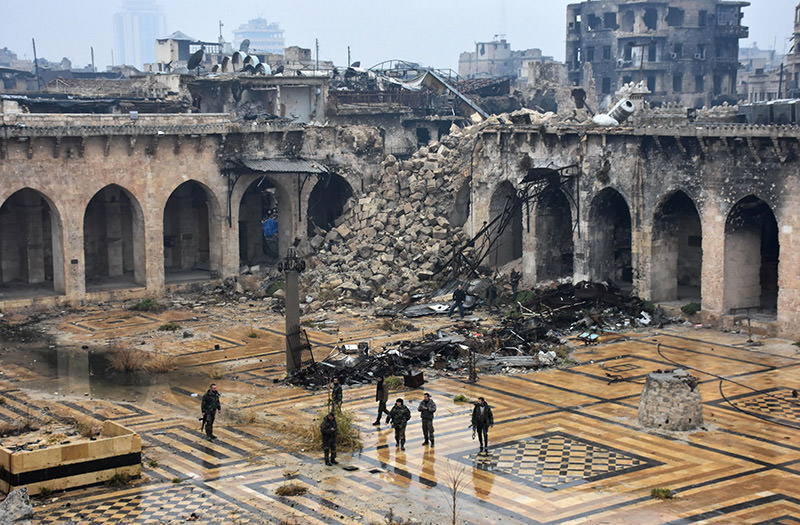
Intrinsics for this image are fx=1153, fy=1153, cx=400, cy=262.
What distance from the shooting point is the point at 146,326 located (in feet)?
121

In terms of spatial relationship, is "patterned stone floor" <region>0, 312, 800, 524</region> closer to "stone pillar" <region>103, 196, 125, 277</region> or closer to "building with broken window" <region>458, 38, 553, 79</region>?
"stone pillar" <region>103, 196, 125, 277</region>

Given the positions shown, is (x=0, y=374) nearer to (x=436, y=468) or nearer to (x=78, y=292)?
(x=78, y=292)

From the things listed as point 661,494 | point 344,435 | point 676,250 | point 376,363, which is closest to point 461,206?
point 676,250

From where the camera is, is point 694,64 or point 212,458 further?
point 694,64

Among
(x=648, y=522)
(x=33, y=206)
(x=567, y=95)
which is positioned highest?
(x=567, y=95)

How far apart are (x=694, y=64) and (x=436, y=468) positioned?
237ft

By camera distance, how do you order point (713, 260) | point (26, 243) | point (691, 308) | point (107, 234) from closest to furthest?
point (713, 260), point (691, 308), point (26, 243), point (107, 234)

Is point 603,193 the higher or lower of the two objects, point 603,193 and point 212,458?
the higher

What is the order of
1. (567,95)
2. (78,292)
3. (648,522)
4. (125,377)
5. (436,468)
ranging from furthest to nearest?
1. (567,95)
2. (78,292)
3. (125,377)
4. (436,468)
5. (648,522)

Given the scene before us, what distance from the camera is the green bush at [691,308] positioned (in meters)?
35.1

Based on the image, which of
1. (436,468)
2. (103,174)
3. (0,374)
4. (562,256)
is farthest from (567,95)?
(436,468)

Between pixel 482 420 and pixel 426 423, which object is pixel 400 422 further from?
pixel 482 420

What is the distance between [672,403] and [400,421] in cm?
582

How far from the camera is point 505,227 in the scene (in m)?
41.7
